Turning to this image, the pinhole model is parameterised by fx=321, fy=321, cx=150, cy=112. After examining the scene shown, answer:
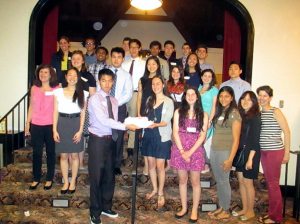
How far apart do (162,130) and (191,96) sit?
1.63 feet

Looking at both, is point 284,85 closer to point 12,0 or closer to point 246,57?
point 246,57

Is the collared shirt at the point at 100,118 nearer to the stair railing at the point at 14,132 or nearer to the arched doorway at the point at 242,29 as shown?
the stair railing at the point at 14,132

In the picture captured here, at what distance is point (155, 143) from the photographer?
139 inches

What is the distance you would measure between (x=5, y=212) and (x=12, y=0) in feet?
10.6

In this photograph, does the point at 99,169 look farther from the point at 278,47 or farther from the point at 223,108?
the point at 278,47

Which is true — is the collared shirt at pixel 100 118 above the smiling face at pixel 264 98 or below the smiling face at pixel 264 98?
below

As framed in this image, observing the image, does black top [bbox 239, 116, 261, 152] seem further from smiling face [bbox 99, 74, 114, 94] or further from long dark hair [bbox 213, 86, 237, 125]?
smiling face [bbox 99, 74, 114, 94]

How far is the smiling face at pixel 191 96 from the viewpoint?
132 inches

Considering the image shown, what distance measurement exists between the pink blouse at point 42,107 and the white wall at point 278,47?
3074 millimetres

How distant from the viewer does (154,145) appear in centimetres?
354

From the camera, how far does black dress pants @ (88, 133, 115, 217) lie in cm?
323

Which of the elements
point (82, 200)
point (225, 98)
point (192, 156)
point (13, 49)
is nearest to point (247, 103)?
point (225, 98)

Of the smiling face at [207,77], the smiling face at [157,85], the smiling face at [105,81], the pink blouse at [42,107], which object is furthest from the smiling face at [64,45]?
the smiling face at [207,77]

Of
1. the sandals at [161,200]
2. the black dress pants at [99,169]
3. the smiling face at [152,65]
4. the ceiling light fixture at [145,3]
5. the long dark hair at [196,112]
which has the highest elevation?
the ceiling light fixture at [145,3]
